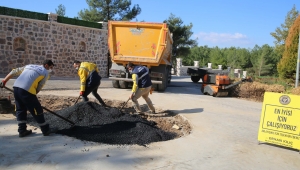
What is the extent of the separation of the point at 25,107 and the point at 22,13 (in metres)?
12.0

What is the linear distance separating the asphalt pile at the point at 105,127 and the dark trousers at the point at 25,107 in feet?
1.99

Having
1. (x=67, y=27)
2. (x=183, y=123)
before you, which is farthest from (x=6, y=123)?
(x=67, y=27)

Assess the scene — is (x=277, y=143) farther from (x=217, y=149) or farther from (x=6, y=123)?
(x=6, y=123)

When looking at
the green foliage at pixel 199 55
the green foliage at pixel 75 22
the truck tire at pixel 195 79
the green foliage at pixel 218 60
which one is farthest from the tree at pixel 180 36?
the green foliage at pixel 199 55

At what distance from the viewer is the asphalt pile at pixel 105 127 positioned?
5.88 metres

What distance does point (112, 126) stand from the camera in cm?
659

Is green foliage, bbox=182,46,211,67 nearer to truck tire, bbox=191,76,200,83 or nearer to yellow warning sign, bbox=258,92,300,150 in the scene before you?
truck tire, bbox=191,76,200,83

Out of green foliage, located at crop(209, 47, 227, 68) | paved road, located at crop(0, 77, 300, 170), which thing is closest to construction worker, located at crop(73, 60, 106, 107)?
paved road, located at crop(0, 77, 300, 170)

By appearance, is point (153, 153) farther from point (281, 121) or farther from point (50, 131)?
point (281, 121)

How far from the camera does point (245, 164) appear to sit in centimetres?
489

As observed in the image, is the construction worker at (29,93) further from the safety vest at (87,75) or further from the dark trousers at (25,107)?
the safety vest at (87,75)

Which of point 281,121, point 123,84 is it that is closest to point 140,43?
point 123,84

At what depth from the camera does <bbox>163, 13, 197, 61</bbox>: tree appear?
3190 cm

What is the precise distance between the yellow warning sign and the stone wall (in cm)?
1390
